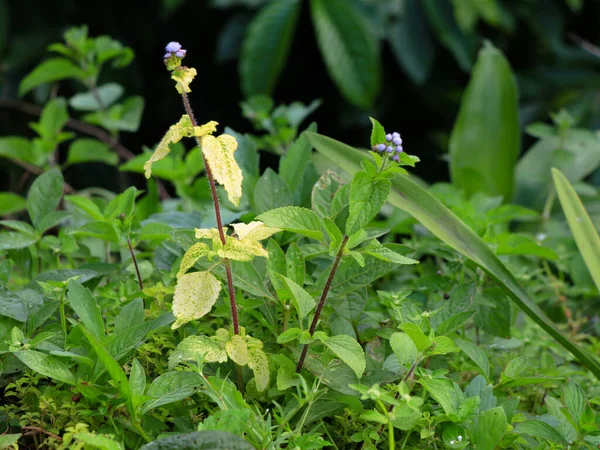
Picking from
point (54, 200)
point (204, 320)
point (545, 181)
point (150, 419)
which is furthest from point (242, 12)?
point (150, 419)

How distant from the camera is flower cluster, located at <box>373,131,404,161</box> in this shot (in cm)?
62

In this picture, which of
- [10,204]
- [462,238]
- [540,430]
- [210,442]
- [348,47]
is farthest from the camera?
[348,47]

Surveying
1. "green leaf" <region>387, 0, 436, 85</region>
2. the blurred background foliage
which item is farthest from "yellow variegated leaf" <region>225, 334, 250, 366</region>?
"green leaf" <region>387, 0, 436, 85</region>

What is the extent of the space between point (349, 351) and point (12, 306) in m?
0.36

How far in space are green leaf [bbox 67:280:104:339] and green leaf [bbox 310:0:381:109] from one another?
1.31 meters

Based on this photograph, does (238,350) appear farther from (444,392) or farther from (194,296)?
(444,392)

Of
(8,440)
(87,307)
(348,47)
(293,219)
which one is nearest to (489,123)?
(348,47)

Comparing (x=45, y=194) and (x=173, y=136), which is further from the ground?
(x=173, y=136)

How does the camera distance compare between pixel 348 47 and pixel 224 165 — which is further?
pixel 348 47

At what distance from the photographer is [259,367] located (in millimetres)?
676

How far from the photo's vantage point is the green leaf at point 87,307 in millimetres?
697

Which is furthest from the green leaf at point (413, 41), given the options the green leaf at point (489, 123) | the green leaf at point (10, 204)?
the green leaf at point (10, 204)

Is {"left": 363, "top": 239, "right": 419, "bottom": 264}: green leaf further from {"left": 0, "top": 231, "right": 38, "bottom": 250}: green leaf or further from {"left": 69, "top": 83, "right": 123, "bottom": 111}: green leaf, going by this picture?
{"left": 69, "top": 83, "right": 123, "bottom": 111}: green leaf

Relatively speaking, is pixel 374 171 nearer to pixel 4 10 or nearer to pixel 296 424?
pixel 296 424
